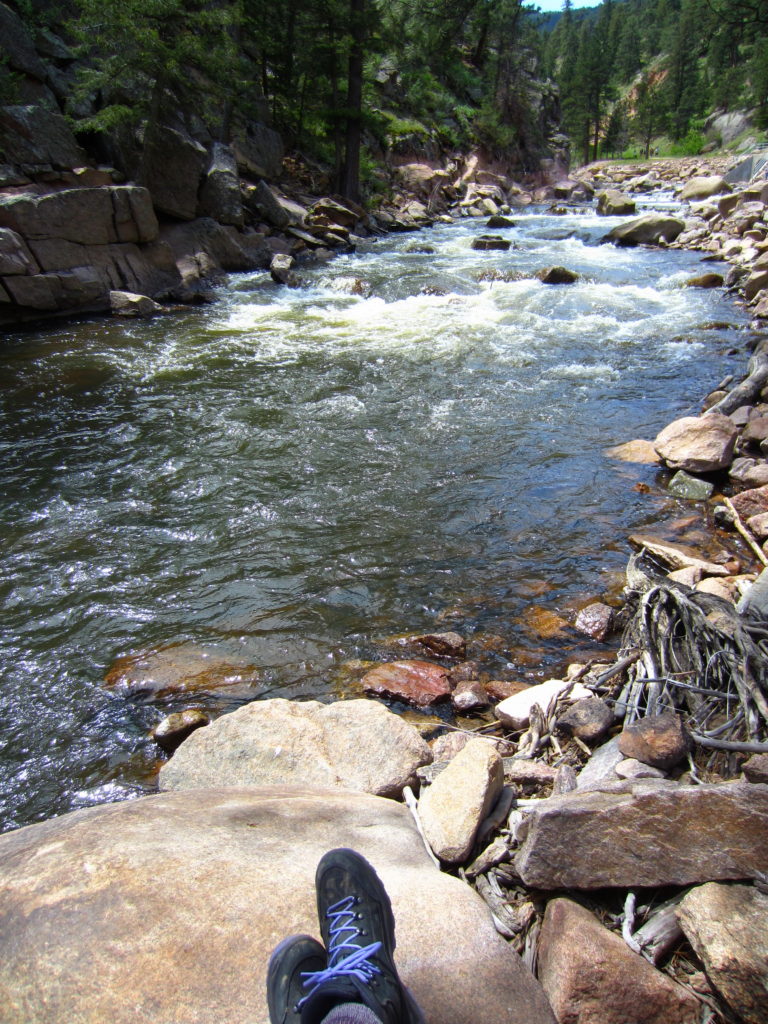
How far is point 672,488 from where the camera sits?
5871 millimetres

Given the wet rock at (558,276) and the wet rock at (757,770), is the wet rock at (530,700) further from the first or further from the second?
the wet rock at (558,276)

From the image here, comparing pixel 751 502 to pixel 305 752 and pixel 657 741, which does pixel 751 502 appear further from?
pixel 305 752

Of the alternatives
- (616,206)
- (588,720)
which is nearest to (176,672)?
(588,720)

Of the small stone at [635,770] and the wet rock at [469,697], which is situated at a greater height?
the small stone at [635,770]

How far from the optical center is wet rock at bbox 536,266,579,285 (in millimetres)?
13789

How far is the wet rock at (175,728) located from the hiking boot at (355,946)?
5.83 feet

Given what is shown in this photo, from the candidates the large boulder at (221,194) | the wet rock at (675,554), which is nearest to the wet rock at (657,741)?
the wet rock at (675,554)

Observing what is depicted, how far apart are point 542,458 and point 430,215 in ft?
72.4

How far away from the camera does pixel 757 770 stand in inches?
78.2

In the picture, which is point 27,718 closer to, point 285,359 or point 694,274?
point 285,359

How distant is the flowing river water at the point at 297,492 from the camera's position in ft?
12.8

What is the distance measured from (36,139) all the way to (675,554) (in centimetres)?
1374

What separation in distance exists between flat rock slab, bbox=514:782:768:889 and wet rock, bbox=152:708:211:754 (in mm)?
2115

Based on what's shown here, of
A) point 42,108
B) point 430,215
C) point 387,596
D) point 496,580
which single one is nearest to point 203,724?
point 387,596
